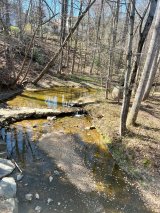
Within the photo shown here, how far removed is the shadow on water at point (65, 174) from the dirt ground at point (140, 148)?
0.28 meters

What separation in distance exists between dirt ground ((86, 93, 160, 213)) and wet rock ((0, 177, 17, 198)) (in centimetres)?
308

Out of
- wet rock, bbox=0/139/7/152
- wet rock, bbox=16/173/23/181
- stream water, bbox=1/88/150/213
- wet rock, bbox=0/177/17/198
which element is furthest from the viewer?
wet rock, bbox=0/139/7/152

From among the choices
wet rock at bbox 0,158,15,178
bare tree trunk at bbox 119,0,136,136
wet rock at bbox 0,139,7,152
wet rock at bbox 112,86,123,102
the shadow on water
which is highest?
bare tree trunk at bbox 119,0,136,136

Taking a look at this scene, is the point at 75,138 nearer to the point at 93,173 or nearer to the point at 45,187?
the point at 93,173

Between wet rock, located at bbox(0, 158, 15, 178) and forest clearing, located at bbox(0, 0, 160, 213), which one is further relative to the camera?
wet rock, located at bbox(0, 158, 15, 178)

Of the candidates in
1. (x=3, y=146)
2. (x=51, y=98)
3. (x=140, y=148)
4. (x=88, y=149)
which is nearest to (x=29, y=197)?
(x=3, y=146)

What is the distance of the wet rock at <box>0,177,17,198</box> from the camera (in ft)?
16.6

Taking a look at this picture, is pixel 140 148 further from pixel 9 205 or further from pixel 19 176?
pixel 9 205

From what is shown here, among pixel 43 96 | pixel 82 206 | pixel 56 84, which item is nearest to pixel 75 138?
pixel 82 206

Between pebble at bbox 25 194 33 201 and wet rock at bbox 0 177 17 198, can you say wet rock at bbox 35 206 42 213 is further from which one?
wet rock at bbox 0 177 17 198

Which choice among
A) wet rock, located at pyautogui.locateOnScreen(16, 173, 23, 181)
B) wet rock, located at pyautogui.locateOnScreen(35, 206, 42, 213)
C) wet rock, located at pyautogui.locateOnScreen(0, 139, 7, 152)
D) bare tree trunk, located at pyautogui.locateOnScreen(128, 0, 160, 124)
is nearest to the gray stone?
wet rock, located at pyautogui.locateOnScreen(35, 206, 42, 213)

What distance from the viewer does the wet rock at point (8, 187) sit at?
5.05 m

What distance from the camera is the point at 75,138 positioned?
27.1 feet

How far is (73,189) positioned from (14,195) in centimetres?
140
